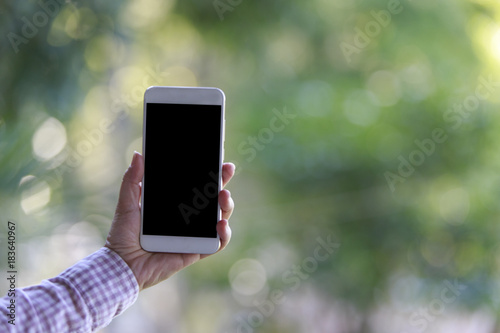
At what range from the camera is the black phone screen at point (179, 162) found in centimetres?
→ 67

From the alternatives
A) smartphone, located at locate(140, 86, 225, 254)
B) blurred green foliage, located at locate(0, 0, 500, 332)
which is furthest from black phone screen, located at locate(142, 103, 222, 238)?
blurred green foliage, located at locate(0, 0, 500, 332)

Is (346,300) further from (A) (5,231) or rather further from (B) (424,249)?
(A) (5,231)

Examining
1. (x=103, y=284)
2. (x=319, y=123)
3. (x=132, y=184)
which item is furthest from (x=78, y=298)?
(x=319, y=123)

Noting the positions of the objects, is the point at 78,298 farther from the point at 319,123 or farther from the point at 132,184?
the point at 319,123

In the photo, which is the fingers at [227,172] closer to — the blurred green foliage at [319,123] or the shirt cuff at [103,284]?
the shirt cuff at [103,284]

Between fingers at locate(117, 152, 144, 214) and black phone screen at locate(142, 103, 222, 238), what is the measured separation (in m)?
0.03

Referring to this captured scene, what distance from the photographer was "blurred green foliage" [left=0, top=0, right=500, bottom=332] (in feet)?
3.54

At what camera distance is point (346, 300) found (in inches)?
45.1

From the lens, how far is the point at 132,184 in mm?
637

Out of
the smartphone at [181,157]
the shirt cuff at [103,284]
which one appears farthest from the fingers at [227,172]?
the shirt cuff at [103,284]

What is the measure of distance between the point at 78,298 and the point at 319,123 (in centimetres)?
72

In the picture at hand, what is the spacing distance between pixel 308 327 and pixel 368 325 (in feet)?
0.46

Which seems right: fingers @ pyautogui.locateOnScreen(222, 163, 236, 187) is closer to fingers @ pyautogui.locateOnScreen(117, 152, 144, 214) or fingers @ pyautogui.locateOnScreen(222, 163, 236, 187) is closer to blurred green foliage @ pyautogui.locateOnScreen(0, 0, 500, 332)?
fingers @ pyautogui.locateOnScreen(117, 152, 144, 214)

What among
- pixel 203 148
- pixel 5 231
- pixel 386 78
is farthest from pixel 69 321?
pixel 386 78
